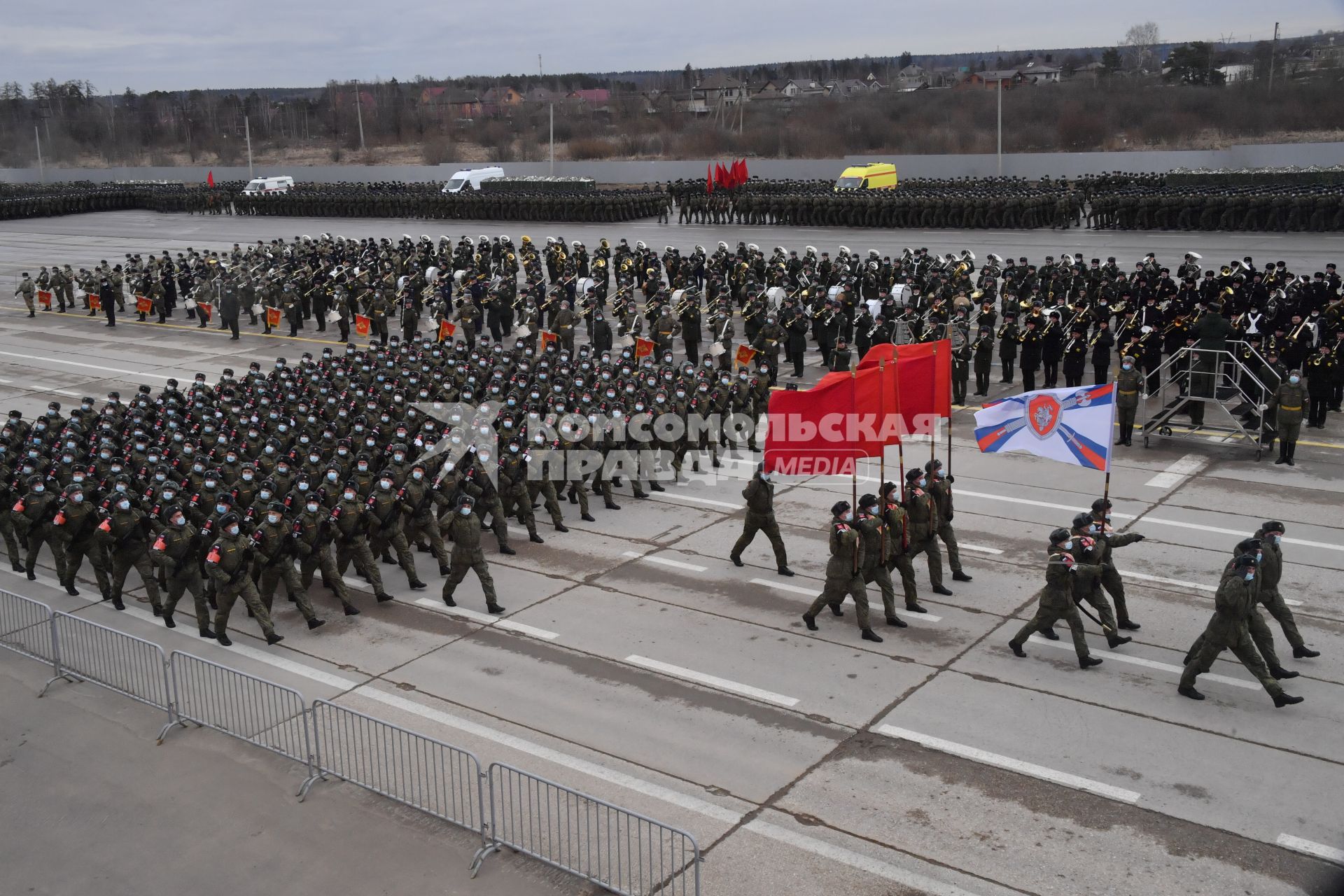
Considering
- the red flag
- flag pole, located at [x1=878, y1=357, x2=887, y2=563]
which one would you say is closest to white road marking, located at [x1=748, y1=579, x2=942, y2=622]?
flag pole, located at [x1=878, y1=357, x2=887, y2=563]

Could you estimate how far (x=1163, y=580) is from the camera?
44.2 ft

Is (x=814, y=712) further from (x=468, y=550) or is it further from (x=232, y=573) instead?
(x=232, y=573)

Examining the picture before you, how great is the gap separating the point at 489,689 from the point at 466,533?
220 centimetres

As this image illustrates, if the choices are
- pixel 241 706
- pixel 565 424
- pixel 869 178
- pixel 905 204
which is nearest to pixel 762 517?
pixel 565 424

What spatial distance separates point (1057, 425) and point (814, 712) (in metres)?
4.16

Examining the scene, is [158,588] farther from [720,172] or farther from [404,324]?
[720,172]

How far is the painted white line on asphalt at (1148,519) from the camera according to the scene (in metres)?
14.5

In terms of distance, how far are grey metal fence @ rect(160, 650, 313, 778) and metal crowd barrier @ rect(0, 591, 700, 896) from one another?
0.01m

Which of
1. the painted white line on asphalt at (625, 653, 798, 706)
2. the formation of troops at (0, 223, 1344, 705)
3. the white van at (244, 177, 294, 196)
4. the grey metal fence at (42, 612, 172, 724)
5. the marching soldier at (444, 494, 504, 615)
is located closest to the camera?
the painted white line on asphalt at (625, 653, 798, 706)

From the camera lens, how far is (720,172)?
51531 mm

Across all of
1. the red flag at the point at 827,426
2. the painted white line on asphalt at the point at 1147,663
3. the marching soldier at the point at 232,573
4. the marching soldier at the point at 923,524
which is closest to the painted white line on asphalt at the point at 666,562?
the red flag at the point at 827,426

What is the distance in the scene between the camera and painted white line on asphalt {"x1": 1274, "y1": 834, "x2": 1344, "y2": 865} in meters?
8.27

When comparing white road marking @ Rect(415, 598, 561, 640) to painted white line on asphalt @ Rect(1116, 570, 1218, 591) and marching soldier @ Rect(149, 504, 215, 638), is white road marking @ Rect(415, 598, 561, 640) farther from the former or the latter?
painted white line on asphalt @ Rect(1116, 570, 1218, 591)

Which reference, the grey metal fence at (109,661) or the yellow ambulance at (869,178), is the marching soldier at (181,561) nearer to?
the grey metal fence at (109,661)
